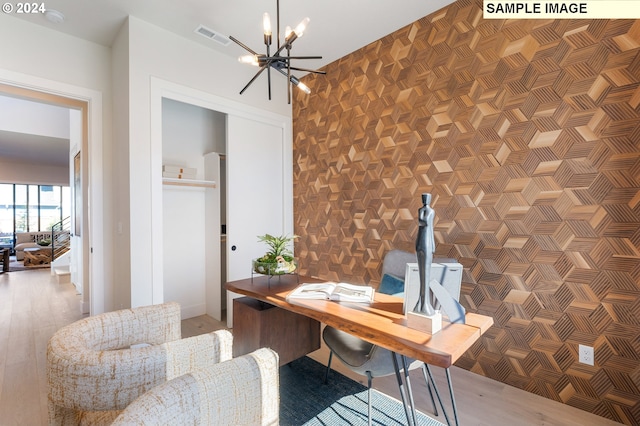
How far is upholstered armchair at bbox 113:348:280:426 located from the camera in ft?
2.71

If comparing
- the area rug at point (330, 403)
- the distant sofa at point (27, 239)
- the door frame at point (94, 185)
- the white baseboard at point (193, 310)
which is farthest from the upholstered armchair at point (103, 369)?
the distant sofa at point (27, 239)

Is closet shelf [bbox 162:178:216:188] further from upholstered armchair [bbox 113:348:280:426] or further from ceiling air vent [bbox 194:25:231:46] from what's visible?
upholstered armchair [bbox 113:348:280:426]

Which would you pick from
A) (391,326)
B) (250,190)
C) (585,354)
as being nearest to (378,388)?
(391,326)

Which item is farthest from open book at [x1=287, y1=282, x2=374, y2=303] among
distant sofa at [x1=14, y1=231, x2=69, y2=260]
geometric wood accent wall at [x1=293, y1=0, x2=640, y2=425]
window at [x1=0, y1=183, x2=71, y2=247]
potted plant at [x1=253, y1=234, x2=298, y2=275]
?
window at [x1=0, y1=183, x2=71, y2=247]

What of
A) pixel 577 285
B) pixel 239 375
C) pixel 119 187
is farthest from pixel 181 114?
pixel 577 285

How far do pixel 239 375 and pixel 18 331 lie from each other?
12.2 ft

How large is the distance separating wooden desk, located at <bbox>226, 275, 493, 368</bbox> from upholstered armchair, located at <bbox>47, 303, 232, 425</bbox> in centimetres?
45

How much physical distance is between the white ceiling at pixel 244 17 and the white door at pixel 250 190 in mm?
922

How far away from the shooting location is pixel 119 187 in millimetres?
2832

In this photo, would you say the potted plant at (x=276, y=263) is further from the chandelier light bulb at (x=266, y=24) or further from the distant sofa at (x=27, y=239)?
the distant sofa at (x=27, y=239)

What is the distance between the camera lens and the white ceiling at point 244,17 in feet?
8.18

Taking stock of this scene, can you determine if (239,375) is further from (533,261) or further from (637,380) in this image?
(637,380)

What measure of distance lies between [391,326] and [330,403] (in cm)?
103

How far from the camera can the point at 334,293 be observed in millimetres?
1759
